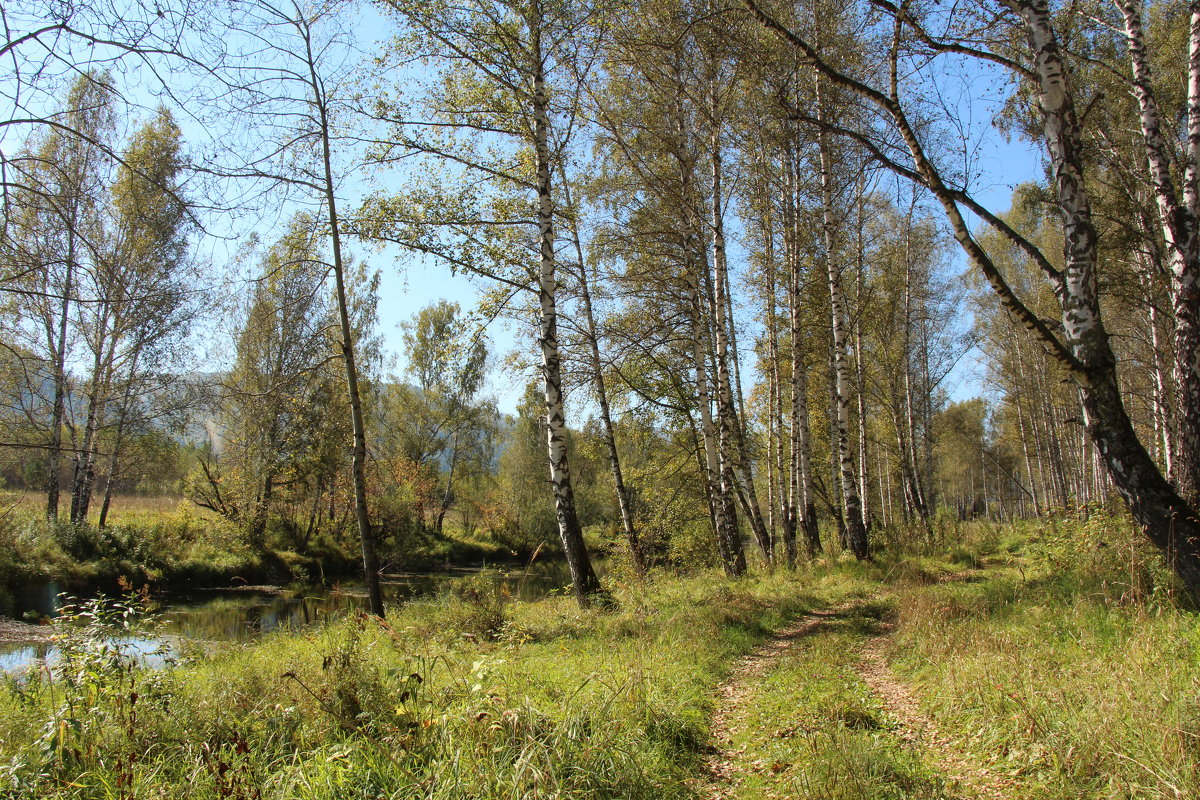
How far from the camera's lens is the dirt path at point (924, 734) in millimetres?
3047

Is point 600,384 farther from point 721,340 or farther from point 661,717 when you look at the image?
point 661,717

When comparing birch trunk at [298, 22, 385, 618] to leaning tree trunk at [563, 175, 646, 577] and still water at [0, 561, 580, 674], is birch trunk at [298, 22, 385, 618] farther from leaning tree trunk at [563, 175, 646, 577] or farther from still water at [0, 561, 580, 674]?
leaning tree trunk at [563, 175, 646, 577]

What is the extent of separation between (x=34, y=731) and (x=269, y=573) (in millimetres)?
20392

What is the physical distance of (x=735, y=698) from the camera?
4754 mm

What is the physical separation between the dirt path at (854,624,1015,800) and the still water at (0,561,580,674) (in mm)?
4293

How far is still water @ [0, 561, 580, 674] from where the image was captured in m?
8.91

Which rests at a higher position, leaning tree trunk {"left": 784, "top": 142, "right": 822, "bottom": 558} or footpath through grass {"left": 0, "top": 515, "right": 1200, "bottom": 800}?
leaning tree trunk {"left": 784, "top": 142, "right": 822, "bottom": 558}

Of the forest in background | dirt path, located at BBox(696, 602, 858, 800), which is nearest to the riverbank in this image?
the forest in background

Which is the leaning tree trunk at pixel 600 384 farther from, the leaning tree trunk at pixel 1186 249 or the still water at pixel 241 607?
the leaning tree trunk at pixel 1186 249

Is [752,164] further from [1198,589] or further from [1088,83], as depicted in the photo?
[1198,589]

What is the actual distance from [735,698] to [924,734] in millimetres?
1399

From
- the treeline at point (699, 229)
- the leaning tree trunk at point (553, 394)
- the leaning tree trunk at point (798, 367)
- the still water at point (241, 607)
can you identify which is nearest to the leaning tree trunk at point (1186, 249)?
the treeline at point (699, 229)

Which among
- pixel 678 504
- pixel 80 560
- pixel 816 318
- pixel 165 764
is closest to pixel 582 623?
pixel 165 764

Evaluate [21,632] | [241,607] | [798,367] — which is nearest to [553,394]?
[798,367]
